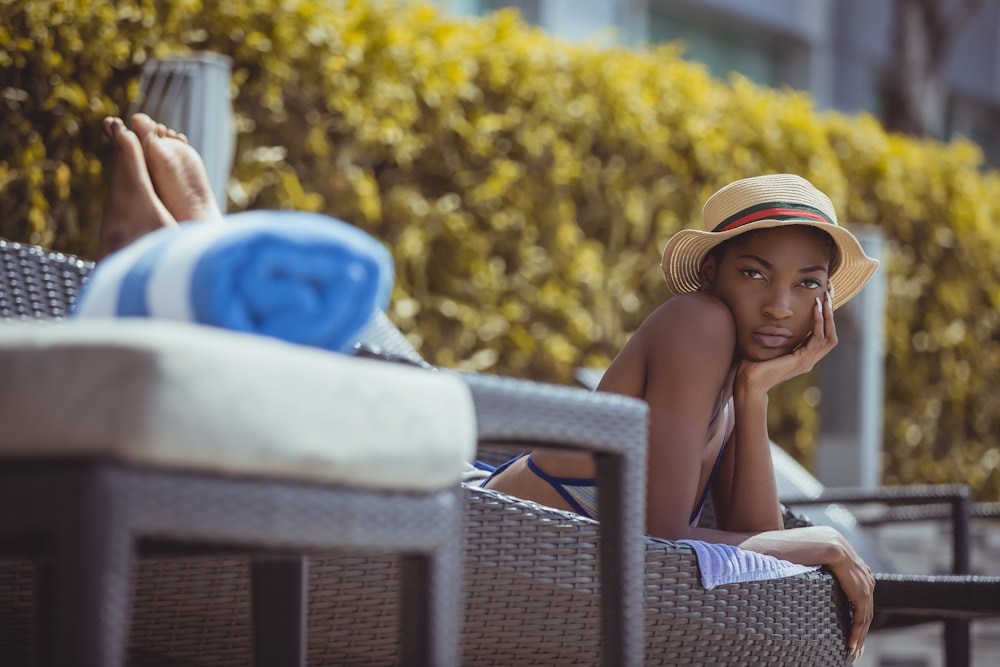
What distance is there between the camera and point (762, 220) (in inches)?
88.2

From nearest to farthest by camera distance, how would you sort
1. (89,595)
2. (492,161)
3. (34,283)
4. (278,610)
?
1. (89,595)
2. (278,610)
3. (34,283)
4. (492,161)

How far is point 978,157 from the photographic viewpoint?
7.36 meters

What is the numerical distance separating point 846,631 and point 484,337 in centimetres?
309

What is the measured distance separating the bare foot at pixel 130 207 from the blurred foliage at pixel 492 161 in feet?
4.32

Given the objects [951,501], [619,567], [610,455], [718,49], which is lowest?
[951,501]

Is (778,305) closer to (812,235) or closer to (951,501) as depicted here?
(812,235)

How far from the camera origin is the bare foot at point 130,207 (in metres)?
2.41

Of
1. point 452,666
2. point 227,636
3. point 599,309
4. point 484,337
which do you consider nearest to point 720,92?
point 599,309

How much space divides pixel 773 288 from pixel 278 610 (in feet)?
3.69

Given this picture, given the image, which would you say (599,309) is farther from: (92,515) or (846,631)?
(92,515)

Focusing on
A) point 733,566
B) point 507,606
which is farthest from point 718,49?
point 507,606

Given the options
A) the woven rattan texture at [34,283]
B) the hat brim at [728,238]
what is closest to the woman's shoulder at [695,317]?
the hat brim at [728,238]

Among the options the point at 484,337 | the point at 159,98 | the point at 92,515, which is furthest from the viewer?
the point at 484,337

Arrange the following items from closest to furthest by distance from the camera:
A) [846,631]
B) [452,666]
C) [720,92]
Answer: [452,666] < [846,631] < [720,92]
